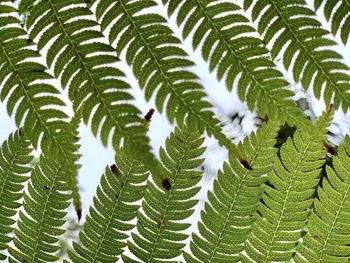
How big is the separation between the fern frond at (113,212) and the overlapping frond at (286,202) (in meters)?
0.28

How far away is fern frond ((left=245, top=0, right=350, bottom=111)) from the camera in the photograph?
0.93m

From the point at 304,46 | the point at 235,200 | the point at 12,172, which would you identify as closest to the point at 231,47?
the point at 304,46

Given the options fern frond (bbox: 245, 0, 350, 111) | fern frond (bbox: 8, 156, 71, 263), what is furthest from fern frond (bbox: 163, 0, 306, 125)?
fern frond (bbox: 8, 156, 71, 263)

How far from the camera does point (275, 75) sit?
947 mm

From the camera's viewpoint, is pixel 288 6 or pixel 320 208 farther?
pixel 320 208

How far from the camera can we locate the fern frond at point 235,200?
1.26 m

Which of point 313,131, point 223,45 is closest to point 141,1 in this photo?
point 223,45

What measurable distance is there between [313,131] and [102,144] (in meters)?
0.32

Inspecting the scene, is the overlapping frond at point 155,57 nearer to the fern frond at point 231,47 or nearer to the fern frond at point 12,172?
the fern frond at point 231,47

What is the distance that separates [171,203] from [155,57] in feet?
1.43

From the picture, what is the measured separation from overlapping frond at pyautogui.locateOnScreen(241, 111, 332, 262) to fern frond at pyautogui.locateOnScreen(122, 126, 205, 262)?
165 millimetres

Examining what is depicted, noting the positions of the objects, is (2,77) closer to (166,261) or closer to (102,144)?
(102,144)

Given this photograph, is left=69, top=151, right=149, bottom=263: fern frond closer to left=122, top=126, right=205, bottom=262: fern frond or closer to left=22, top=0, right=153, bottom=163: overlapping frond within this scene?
left=122, top=126, right=205, bottom=262: fern frond

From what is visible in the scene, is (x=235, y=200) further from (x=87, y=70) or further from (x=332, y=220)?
(x=87, y=70)
